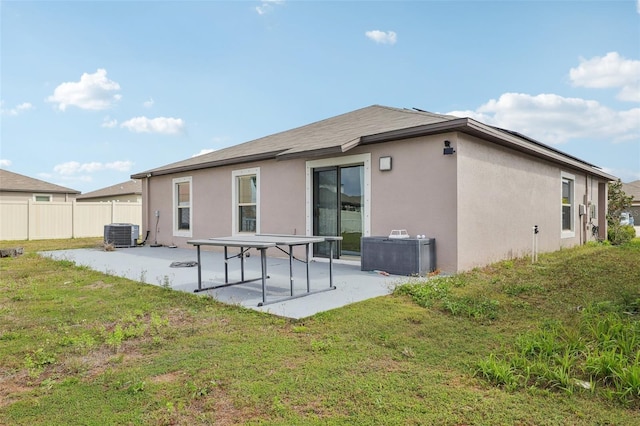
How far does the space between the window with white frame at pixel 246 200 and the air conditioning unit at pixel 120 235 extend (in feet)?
15.1

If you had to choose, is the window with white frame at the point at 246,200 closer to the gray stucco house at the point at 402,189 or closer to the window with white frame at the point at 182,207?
the gray stucco house at the point at 402,189

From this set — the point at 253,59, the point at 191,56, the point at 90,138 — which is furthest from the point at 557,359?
the point at 90,138

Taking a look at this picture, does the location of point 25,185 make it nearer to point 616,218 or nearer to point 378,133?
point 378,133

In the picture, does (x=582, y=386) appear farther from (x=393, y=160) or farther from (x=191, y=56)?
(x=191, y=56)

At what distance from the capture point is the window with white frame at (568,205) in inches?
428

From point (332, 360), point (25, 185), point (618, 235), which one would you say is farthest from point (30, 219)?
point (618, 235)

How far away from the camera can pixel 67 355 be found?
122 inches

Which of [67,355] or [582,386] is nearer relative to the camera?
[582,386]

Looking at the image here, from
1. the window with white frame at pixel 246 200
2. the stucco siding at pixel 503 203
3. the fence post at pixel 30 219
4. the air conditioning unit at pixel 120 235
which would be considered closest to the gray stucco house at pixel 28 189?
the fence post at pixel 30 219

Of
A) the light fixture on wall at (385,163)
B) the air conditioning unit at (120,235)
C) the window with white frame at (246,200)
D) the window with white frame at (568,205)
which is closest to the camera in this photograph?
the light fixture on wall at (385,163)

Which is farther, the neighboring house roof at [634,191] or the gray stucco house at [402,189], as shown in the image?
the neighboring house roof at [634,191]

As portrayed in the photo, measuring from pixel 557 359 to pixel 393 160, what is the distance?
15.6 ft

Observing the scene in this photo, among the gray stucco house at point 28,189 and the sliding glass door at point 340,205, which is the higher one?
the gray stucco house at point 28,189

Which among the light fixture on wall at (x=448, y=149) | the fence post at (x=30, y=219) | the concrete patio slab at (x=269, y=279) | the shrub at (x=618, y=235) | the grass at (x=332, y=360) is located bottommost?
the grass at (x=332, y=360)
